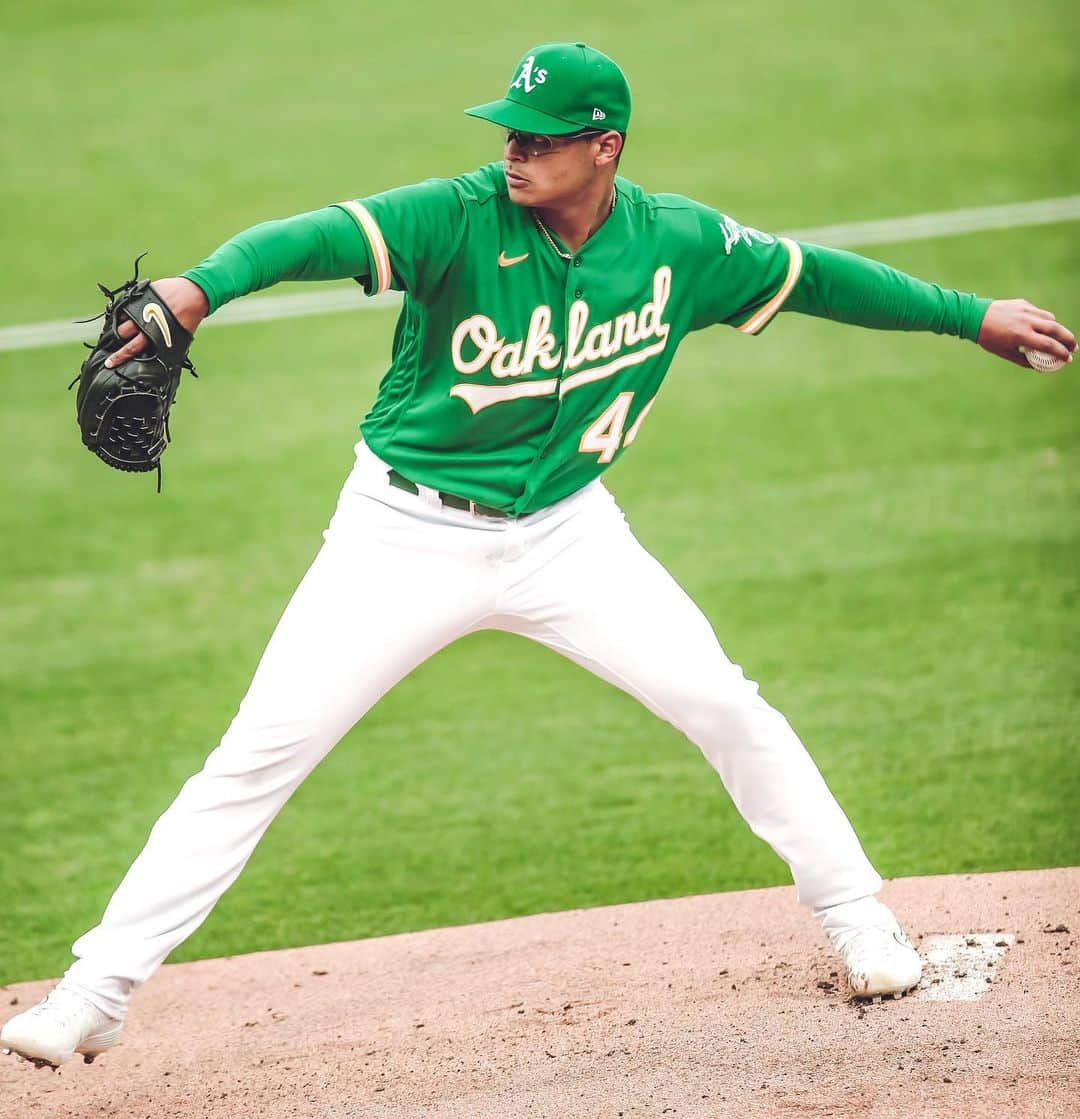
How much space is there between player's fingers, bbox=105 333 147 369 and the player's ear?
106 cm

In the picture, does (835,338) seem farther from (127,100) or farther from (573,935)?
(127,100)

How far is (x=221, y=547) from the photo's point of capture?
7.02 m

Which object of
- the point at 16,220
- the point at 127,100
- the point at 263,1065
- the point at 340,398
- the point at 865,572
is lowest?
the point at 263,1065

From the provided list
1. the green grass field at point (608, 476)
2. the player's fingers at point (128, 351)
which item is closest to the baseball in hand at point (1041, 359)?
the green grass field at point (608, 476)

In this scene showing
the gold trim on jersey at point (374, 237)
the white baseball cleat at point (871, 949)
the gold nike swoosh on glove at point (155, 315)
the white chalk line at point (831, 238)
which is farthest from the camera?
the white chalk line at point (831, 238)

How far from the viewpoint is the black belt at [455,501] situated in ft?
11.8

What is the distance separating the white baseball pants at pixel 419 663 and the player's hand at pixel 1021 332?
95 cm

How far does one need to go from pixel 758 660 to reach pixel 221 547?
2.38 m

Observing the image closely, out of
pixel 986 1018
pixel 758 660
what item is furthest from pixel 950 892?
pixel 758 660

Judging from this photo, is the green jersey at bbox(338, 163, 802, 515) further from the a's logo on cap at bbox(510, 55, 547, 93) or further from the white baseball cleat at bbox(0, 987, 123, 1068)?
the white baseball cleat at bbox(0, 987, 123, 1068)

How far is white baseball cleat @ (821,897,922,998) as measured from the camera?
12.2 feet

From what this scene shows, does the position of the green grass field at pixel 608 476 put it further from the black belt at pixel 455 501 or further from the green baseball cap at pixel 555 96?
the green baseball cap at pixel 555 96

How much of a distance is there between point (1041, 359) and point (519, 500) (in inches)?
49.3

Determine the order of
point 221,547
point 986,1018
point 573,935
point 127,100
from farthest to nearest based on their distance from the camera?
point 127,100 < point 221,547 < point 573,935 < point 986,1018
